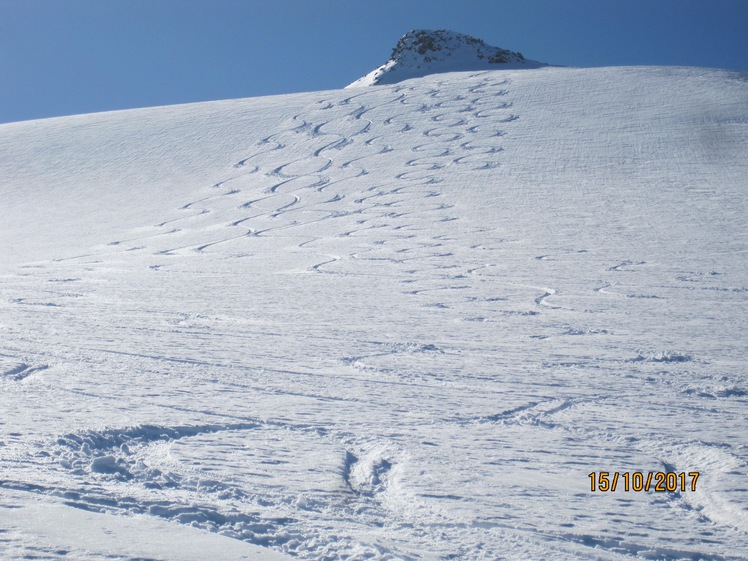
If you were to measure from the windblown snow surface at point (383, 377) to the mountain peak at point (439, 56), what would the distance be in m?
20.8

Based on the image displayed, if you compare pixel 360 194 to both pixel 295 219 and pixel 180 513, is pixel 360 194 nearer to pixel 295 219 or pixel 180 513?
pixel 295 219

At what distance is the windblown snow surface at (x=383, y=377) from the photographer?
165 cm

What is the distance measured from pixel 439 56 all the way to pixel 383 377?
102 feet

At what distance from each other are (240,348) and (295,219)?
5.34m

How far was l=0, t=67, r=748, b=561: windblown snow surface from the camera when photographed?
165cm
